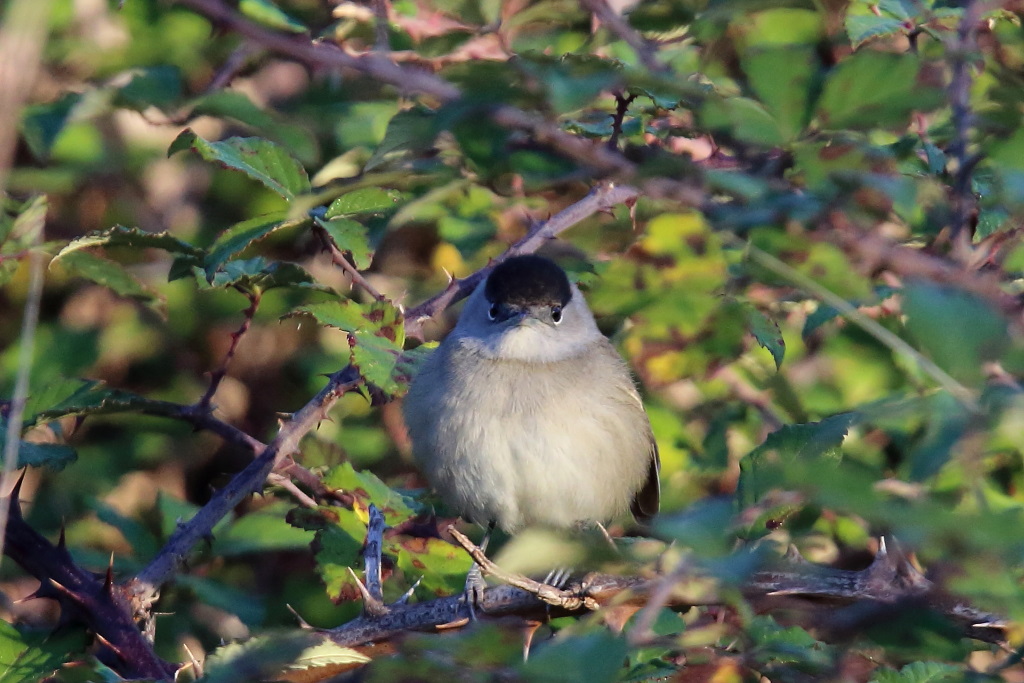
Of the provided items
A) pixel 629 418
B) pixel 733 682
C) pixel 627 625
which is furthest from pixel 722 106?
pixel 629 418

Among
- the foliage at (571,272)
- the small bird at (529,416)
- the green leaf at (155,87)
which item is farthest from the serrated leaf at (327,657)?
the green leaf at (155,87)

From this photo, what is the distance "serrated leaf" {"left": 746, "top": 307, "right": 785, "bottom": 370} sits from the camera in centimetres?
325

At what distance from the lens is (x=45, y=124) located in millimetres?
4273

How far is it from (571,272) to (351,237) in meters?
0.77

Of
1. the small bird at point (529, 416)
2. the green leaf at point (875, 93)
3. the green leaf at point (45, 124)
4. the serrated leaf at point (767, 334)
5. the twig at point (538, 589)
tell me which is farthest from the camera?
the green leaf at point (45, 124)

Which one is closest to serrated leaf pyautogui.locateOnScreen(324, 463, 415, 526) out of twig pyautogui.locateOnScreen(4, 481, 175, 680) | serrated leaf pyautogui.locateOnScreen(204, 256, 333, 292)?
serrated leaf pyautogui.locateOnScreen(204, 256, 333, 292)

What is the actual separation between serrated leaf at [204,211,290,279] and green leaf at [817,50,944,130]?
5.47ft

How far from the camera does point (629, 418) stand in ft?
13.3

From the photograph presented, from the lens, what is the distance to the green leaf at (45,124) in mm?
4223

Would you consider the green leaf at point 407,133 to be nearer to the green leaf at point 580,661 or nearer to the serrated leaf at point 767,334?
the green leaf at point 580,661

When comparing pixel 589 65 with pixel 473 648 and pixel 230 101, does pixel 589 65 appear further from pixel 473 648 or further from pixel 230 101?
pixel 230 101

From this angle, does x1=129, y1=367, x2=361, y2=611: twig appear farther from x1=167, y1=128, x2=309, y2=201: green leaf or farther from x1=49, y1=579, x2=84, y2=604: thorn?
x1=167, y1=128, x2=309, y2=201: green leaf

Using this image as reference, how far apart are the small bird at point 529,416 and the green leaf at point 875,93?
2297 millimetres

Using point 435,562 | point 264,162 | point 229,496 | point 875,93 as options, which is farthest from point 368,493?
point 875,93
